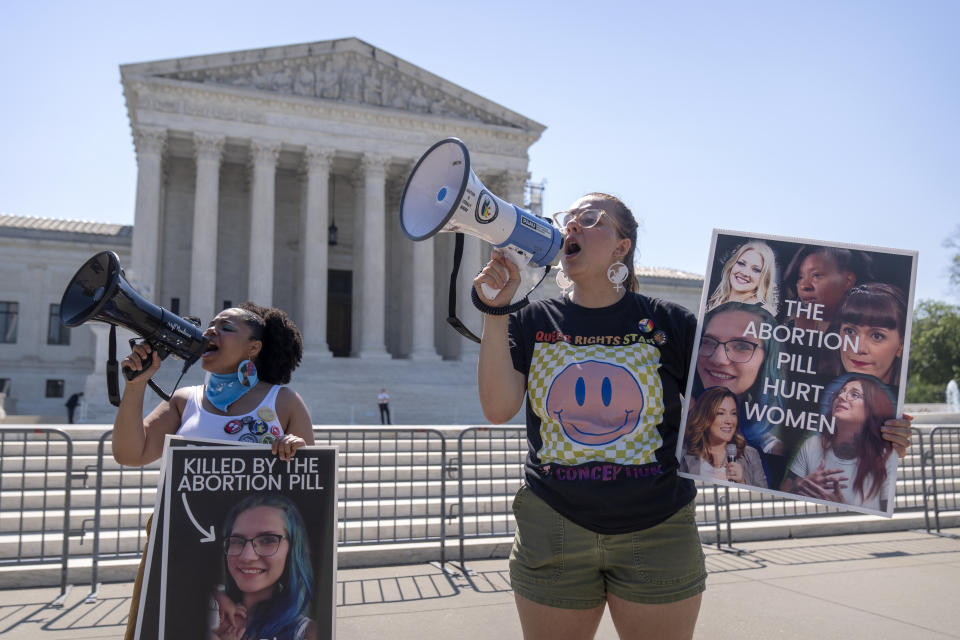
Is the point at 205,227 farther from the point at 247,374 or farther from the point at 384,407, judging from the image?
the point at 247,374

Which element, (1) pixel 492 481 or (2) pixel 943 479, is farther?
(2) pixel 943 479

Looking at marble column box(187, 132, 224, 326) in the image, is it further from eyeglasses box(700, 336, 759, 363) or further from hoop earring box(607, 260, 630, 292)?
eyeglasses box(700, 336, 759, 363)

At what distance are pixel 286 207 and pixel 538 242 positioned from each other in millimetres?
37561

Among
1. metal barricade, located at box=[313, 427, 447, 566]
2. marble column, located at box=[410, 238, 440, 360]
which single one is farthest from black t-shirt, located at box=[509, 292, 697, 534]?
marble column, located at box=[410, 238, 440, 360]

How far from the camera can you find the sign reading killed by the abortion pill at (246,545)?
10.2 ft

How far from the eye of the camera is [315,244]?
109ft

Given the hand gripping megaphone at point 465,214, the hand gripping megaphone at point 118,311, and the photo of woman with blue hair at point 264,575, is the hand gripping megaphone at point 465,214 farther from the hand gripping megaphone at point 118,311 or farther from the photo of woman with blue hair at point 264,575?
the photo of woman with blue hair at point 264,575

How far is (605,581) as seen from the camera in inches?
97.1

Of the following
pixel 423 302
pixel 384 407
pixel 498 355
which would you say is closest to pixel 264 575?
pixel 498 355

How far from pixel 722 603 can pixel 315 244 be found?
29711 mm

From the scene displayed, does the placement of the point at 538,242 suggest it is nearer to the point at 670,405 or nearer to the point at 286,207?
the point at 670,405

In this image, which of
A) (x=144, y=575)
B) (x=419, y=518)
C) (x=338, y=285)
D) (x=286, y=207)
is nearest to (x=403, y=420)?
(x=338, y=285)

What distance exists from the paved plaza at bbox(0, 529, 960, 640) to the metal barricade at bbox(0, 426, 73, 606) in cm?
52

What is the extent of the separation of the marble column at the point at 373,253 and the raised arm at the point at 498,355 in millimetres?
30718
